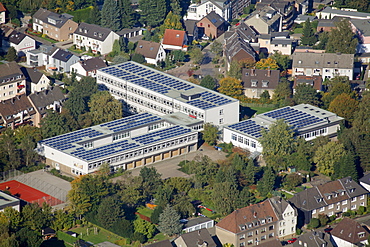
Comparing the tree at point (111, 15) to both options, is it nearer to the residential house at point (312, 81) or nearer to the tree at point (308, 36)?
the tree at point (308, 36)

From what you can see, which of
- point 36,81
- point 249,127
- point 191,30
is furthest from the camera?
point 191,30

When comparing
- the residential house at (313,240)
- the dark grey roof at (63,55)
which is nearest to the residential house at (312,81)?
the dark grey roof at (63,55)

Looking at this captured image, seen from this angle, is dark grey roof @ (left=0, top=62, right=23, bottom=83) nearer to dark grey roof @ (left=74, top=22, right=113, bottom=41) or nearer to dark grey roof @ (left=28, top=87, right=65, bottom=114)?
dark grey roof @ (left=28, top=87, right=65, bottom=114)

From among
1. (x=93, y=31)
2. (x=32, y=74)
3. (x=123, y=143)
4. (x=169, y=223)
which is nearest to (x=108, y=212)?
(x=169, y=223)

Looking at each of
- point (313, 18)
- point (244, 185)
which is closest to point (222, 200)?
point (244, 185)

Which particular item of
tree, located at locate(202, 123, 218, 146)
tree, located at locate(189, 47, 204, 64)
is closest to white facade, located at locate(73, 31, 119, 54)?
tree, located at locate(189, 47, 204, 64)

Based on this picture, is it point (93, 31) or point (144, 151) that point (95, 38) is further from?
point (144, 151)

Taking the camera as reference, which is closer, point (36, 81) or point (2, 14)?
point (36, 81)
